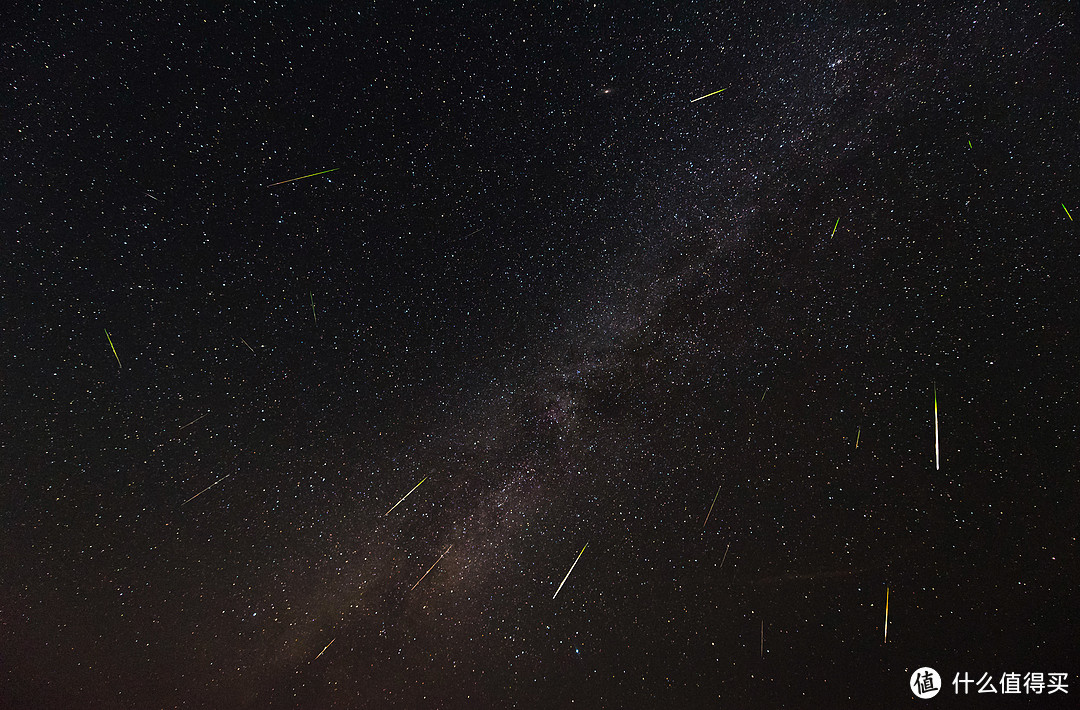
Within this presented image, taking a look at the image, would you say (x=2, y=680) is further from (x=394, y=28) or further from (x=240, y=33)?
(x=394, y=28)

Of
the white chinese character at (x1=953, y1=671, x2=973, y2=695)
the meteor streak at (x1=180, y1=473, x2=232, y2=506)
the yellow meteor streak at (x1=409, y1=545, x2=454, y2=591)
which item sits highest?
the meteor streak at (x1=180, y1=473, x2=232, y2=506)

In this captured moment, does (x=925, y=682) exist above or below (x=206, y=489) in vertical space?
below

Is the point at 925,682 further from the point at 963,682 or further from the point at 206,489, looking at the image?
the point at 206,489

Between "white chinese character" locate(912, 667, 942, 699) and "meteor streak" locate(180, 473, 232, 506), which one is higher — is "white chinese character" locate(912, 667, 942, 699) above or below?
below

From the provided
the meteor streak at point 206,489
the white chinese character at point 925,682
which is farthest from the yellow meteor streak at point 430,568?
the white chinese character at point 925,682

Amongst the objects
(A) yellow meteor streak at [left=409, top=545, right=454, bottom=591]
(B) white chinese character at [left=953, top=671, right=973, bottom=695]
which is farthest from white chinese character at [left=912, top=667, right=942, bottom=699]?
(A) yellow meteor streak at [left=409, top=545, right=454, bottom=591]

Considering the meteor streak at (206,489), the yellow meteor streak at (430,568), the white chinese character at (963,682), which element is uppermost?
the meteor streak at (206,489)

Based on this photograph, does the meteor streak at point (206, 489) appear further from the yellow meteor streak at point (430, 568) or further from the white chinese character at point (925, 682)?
the white chinese character at point (925, 682)

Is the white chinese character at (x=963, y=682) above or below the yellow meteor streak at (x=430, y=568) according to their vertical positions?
below

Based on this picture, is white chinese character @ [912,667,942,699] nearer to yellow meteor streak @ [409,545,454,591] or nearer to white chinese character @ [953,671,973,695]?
white chinese character @ [953,671,973,695]

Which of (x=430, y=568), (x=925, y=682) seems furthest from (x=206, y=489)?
(x=925, y=682)

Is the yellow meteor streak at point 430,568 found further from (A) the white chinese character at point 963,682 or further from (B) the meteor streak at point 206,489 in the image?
(A) the white chinese character at point 963,682
